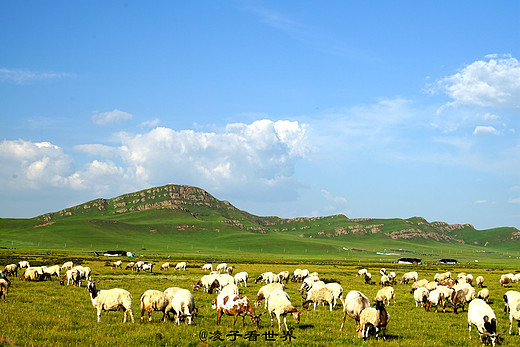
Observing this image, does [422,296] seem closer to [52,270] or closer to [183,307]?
[183,307]

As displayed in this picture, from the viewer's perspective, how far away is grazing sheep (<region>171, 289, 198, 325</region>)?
1931 centimetres

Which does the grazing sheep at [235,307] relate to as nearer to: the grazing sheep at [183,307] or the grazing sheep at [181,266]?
the grazing sheep at [183,307]

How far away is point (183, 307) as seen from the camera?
63.7 ft

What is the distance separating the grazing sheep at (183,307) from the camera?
19.3 meters

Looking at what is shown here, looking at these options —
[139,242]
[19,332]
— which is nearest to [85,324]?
[19,332]

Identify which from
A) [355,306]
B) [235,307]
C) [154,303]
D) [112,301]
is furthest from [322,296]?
[112,301]

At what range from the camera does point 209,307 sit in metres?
26.1

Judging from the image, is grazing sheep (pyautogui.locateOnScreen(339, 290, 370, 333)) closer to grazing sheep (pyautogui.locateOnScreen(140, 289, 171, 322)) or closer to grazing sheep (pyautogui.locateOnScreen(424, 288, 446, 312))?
grazing sheep (pyautogui.locateOnScreen(140, 289, 171, 322))

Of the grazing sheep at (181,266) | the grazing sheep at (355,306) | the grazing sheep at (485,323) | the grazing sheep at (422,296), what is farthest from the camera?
the grazing sheep at (181,266)

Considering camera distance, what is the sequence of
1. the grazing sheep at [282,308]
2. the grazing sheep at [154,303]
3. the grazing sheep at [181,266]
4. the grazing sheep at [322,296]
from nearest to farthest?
1. the grazing sheep at [282,308]
2. the grazing sheep at [154,303]
3. the grazing sheep at [322,296]
4. the grazing sheep at [181,266]

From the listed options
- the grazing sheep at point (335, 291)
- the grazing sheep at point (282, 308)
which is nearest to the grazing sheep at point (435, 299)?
the grazing sheep at point (335, 291)

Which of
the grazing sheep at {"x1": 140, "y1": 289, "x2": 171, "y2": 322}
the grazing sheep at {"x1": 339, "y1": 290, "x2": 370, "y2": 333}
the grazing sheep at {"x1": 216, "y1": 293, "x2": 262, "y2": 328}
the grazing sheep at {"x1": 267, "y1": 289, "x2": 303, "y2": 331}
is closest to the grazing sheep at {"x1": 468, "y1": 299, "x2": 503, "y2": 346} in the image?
the grazing sheep at {"x1": 339, "y1": 290, "x2": 370, "y2": 333}

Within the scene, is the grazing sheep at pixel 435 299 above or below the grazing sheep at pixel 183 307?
below

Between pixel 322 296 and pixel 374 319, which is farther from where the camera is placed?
pixel 322 296
